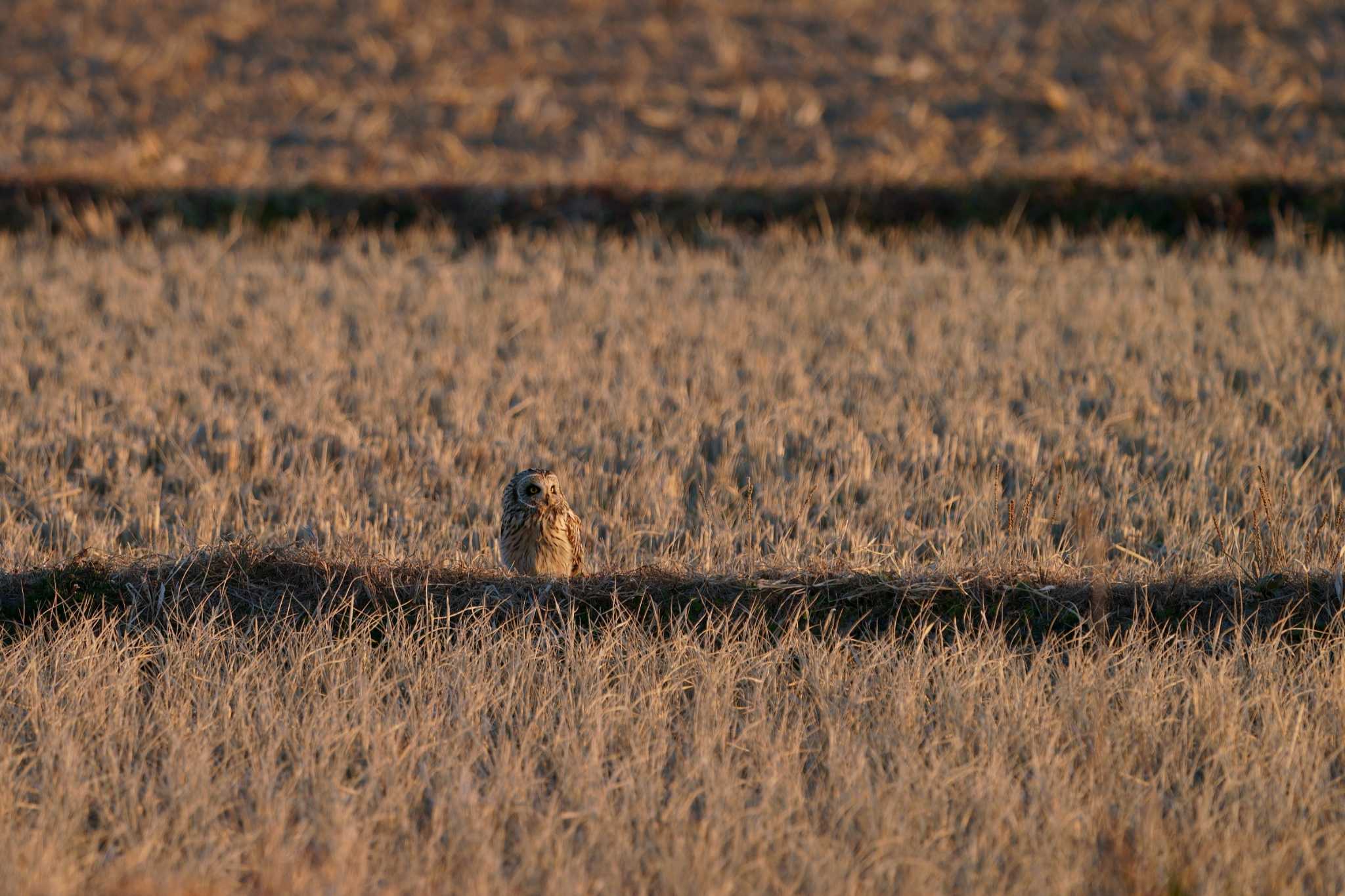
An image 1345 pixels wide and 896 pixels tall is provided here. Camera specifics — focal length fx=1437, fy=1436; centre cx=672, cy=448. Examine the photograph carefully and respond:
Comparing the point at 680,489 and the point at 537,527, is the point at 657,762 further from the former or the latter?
the point at 680,489

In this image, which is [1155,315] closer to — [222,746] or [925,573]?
[925,573]

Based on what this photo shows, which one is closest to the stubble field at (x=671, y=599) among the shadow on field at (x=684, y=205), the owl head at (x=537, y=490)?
the owl head at (x=537, y=490)

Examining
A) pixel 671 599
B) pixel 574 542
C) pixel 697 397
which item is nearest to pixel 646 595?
pixel 671 599

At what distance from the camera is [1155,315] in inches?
380

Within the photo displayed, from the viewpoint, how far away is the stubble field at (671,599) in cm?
352

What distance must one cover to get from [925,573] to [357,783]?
7.15 ft

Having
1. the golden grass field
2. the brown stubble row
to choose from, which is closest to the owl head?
the golden grass field

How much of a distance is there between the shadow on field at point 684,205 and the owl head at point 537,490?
24.4 ft

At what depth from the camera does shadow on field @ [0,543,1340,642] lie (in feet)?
16.4

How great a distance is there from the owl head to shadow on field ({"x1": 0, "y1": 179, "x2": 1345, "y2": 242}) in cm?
743

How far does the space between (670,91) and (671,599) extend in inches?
508

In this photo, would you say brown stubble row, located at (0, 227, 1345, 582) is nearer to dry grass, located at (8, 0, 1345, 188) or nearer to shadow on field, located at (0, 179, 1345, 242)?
shadow on field, located at (0, 179, 1345, 242)

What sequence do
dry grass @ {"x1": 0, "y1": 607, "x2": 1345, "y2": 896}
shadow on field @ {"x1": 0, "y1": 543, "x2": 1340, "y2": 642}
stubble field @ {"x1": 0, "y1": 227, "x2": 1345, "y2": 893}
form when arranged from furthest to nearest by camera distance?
shadow on field @ {"x1": 0, "y1": 543, "x2": 1340, "y2": 642}, stubble field @ {"x1": 0, "y1": 227, "x2": 1345, "y2": 893}, dry grass @ {"x1": 0, "y1": 607, "x2": 1345, "y2": 896}

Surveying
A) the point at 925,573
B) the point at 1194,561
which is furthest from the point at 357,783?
the point at 1194,561
